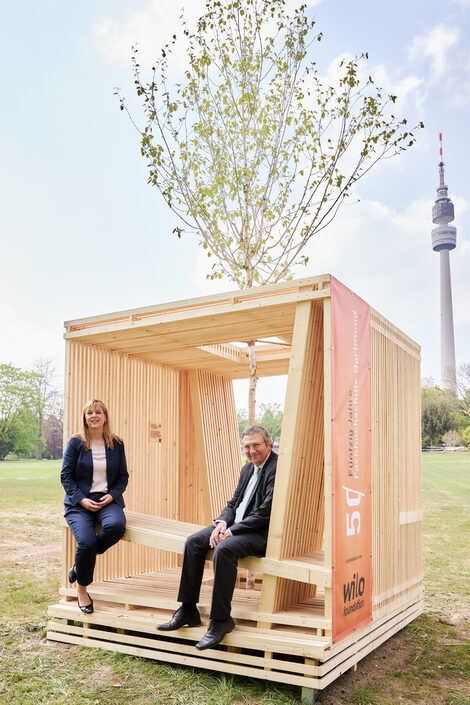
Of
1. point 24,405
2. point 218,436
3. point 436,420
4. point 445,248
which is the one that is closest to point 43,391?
point 24,405

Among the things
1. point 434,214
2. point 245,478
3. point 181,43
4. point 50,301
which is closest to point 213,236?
point 181,43

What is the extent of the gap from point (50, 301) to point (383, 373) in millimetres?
40526

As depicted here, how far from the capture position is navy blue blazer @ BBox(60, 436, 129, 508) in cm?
557

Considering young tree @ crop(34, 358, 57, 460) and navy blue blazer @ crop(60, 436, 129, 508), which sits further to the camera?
young tree @ crop(34, 358, 57, 460)

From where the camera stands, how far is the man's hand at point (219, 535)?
4812 millimetres

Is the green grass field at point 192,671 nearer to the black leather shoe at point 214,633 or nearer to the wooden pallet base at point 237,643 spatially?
the wooden pallet base at point 237,643

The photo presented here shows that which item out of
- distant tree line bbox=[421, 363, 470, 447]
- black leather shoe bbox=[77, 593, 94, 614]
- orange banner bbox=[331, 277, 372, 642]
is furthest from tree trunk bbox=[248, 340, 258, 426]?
distant tree line bbox=[421, 363, 470, 447]

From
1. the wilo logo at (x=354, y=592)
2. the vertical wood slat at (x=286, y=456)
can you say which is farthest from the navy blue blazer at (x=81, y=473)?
the wilo logo at (x=354, y=592)

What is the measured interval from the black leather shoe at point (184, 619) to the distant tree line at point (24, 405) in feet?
133

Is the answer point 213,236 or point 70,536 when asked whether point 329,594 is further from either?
point 213,236

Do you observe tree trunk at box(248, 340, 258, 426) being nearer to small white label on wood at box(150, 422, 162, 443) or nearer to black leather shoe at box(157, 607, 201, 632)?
small white label on wood at box(150, 422, 162, 443)

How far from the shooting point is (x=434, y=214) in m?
108

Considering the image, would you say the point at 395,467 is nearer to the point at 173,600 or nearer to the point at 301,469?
the point at 301,469

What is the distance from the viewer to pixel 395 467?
5992 millimetres
